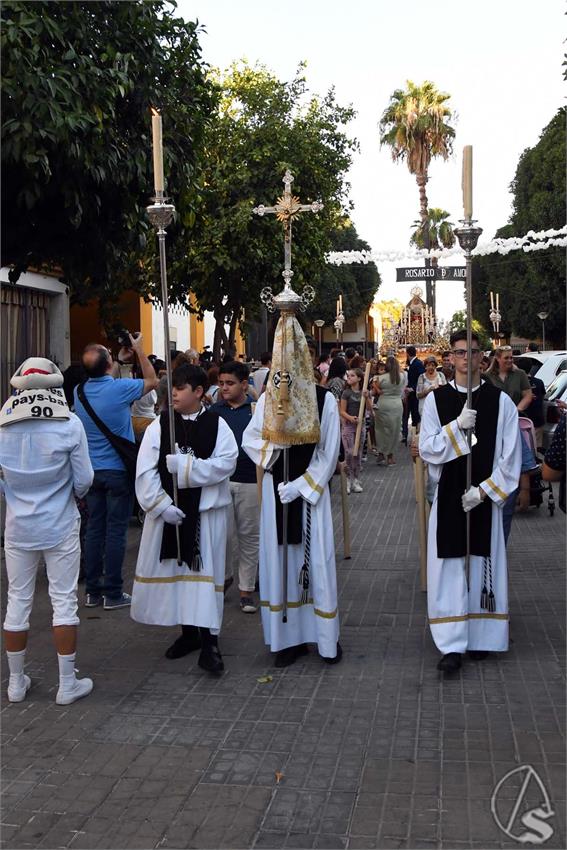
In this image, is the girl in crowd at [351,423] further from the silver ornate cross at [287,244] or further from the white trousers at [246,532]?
the silver ornate cross at [287,244]

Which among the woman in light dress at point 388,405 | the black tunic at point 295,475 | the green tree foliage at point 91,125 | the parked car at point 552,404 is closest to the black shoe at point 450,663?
the black tunic at point 295,475

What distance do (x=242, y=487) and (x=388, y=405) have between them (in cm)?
856

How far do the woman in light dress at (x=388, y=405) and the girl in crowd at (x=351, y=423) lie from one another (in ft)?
6.42

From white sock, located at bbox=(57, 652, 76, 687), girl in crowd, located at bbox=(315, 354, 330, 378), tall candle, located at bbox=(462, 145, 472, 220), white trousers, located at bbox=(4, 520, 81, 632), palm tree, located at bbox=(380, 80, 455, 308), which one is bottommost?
white sock, located at bbox=(57, 652, 76, 687)

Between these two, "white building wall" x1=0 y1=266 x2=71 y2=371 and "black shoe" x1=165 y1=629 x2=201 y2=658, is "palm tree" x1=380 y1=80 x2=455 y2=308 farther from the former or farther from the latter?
"black shoe" x1=165 y1=629 x2=201 y2=658

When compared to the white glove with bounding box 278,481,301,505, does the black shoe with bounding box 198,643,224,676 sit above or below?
below

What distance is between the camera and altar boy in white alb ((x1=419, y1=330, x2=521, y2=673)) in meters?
6.04

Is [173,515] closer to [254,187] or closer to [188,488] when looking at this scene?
[188,488]

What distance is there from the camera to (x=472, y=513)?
20.2ft

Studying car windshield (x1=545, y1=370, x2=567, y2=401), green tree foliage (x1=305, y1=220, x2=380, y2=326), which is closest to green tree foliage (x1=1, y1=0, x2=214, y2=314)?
car windshield (x1=545, y1=370, x2=567, y2=401)

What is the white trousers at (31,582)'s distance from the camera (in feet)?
18.1

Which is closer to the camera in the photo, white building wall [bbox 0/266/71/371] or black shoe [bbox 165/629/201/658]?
black shoe [bbox 165/629/201/658]

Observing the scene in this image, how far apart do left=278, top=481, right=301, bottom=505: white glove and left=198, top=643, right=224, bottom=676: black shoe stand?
101 cm

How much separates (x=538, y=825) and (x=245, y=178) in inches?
654
